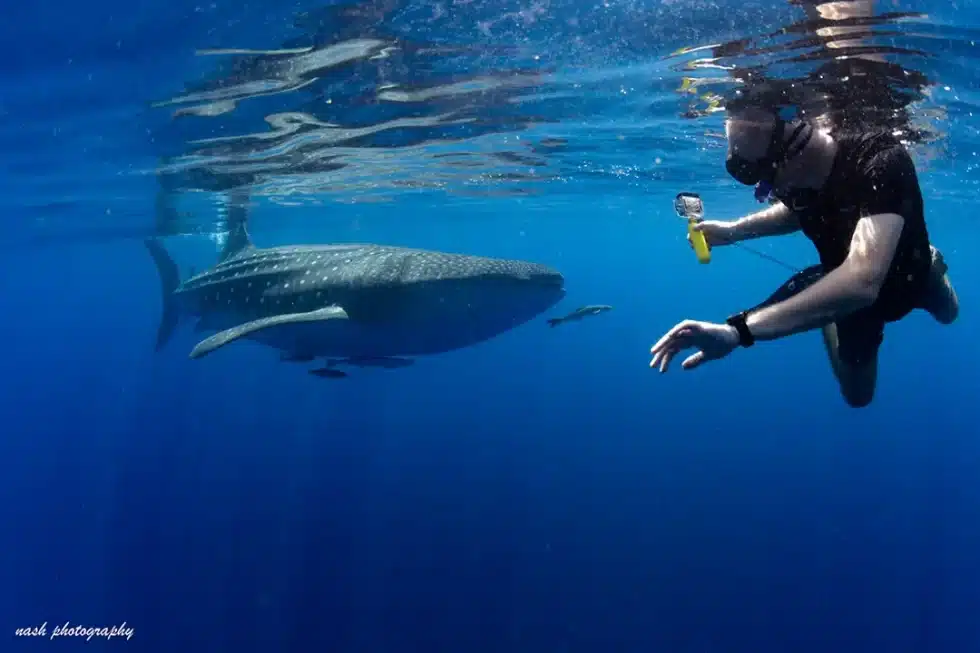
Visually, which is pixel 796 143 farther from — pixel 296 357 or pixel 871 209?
pixel 296 357

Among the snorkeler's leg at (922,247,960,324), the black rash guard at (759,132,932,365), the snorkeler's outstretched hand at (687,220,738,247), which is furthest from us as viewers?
the snorkeler's outstretched hand at (687,220,738,247)

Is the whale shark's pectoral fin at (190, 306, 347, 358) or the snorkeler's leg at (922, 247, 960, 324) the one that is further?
the whale shark's pectoral fin at (190, 306, 347, 358)

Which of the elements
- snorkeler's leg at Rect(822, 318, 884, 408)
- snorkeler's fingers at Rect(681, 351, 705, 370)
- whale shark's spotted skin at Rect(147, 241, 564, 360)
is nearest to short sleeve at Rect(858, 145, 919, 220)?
snorkeler's fingers at Rect(681, 351, 705, 370)

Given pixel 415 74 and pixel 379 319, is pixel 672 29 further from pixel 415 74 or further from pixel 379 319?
pixel 379 319

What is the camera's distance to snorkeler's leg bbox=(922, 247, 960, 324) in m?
4.78

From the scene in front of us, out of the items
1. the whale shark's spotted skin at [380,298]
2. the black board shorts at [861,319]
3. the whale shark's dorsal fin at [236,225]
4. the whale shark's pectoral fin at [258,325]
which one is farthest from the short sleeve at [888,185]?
the whale shark's dorsal fin at [236,225]

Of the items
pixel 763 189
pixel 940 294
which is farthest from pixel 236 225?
pixel 940 294

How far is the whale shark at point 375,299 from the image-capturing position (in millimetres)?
7816

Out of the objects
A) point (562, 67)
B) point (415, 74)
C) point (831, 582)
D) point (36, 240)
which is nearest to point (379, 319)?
point (415, 74)

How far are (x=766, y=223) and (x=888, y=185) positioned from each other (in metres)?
1.72

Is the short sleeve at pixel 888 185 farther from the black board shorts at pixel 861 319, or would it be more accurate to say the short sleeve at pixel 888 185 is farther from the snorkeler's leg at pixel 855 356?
the snorkeler's leg at pixel 855 356

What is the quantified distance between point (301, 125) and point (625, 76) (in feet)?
20.8

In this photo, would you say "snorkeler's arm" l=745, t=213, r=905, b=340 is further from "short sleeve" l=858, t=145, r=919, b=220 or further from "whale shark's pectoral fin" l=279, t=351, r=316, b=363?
"whale shark's pectoral fin" l=279, t=351, r=316, b=363

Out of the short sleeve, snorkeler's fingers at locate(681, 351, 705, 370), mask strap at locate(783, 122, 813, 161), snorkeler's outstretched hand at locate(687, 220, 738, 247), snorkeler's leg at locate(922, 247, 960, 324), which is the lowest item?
snorkeler's leg at locate(922, 247, 960, 324)
